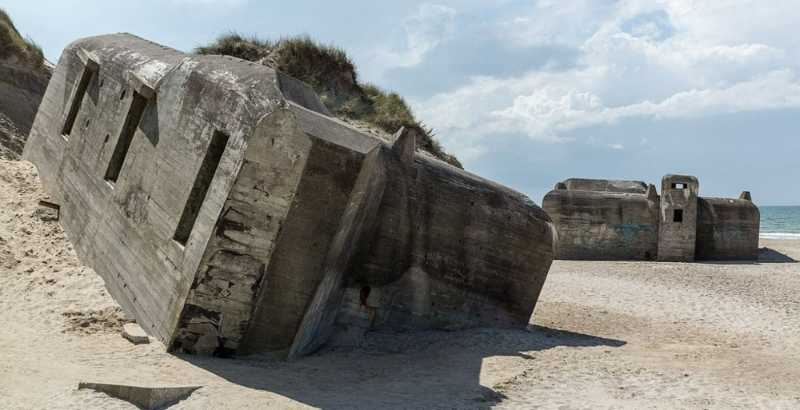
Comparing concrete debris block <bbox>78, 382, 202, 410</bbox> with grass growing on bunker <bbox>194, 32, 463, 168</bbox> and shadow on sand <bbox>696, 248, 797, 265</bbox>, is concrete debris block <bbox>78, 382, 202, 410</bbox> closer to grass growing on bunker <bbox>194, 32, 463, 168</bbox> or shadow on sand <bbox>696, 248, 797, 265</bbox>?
grass growing on bunker <bbox>194, 32, 463, 168</bbox>

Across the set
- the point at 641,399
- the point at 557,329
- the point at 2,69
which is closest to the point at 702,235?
the point at 557,329

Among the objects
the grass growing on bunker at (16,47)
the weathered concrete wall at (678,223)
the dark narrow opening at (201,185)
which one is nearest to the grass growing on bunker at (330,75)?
the grass growing on bunker at (16,47)

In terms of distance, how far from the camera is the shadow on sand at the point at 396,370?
5.29 meters

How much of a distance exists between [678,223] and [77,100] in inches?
628

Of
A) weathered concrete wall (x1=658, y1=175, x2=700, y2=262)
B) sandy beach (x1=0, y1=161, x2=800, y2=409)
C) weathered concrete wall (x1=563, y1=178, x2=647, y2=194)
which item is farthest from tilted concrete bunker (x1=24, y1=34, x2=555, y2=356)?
weathered concrete wall (x1=563, y1=178, x2=647, y2=194)

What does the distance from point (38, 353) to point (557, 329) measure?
19.8 ft

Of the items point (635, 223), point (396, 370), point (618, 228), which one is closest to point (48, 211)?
point (396, 370)

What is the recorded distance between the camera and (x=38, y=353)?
545 cm

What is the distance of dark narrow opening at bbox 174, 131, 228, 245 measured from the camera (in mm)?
6000

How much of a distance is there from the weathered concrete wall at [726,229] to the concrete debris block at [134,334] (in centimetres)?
1780

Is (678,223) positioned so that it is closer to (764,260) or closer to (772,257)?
(764,260)

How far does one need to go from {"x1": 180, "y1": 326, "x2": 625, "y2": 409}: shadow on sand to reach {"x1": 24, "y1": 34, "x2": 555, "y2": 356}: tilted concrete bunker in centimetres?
25

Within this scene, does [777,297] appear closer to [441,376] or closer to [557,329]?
[557,329]

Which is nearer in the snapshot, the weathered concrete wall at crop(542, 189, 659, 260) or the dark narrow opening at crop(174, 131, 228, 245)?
the dark narrow opening at crop(174, 131, 228, 245)
